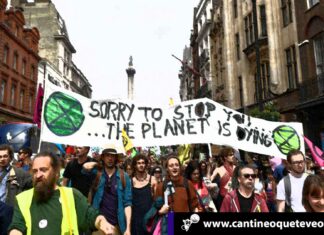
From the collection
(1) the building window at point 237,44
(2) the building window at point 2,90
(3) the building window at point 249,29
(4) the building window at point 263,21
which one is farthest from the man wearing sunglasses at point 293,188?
(2) the building window at point 2,90

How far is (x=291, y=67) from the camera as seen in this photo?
21.8 m

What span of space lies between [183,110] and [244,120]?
1224mm

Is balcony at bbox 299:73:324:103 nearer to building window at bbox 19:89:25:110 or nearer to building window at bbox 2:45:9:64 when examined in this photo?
building window at bbox 2:45:9:64

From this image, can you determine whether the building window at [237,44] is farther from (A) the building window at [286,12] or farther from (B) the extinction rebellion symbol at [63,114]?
(B) the extinction rebellion symbol at [63,114]

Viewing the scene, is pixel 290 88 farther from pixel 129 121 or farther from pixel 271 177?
pixel 129 121

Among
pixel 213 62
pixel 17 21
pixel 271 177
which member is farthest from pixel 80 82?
pixel 271 177

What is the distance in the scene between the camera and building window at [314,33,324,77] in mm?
18141

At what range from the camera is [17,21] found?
1517 inches

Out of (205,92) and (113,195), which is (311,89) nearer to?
(113,195)

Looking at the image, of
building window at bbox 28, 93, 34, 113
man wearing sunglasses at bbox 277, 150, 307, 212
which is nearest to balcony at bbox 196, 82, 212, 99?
building window at bbox 28, 93, 34, 113

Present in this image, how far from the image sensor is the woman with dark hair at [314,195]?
2.83 metres

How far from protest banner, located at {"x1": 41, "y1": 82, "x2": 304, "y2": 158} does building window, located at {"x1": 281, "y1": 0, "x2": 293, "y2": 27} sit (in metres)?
16.8

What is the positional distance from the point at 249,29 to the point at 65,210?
26467mm

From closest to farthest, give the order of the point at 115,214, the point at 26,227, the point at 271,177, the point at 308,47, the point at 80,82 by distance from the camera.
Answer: the point at 26,227, the point at 115,214, the point at 271,177, the point at 308,47, the point at 80,82
